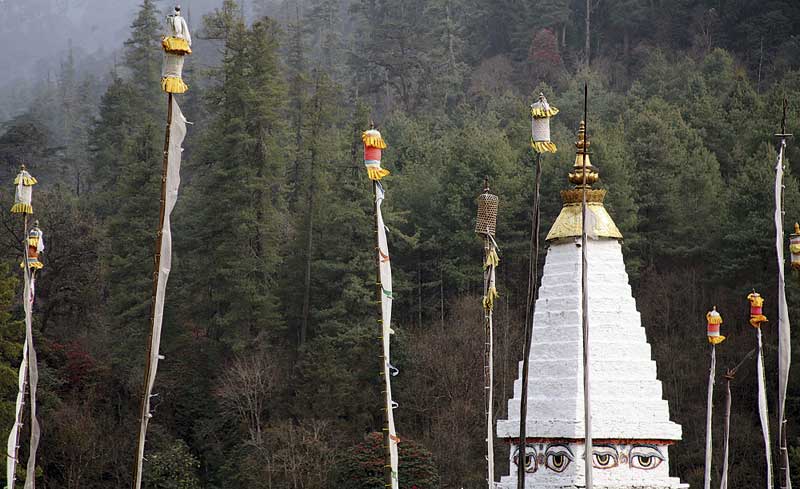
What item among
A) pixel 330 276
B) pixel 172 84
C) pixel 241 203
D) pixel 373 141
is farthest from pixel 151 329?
pixel 241 203

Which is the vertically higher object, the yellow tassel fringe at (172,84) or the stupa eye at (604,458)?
the yellow tassel fringe at (172,84)

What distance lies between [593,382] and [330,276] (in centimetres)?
2737

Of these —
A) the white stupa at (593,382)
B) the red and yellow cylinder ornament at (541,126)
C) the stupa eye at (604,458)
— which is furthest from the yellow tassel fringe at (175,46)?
the stupa eye at (604,458)

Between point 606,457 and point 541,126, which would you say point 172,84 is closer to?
point 541,126

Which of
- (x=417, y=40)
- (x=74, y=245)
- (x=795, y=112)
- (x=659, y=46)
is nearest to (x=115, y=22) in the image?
(x=417, y=40)

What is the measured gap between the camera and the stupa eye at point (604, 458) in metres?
22.1

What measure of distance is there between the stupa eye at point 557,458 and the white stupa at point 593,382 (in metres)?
0.02

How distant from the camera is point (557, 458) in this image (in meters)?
22.5

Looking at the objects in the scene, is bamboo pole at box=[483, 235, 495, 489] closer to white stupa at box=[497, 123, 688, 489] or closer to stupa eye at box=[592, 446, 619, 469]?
white stupa at box=[497, 123, 688, 489]

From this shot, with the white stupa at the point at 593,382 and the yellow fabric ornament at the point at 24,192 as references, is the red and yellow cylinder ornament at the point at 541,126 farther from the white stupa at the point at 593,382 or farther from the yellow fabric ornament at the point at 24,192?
the yellow fabric ornament at the point at 24,192

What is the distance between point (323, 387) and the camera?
4462 cm

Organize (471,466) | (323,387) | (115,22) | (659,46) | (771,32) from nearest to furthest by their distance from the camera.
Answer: (471,466)
(323,387)
(771,32)
(659,46)
(115,22)

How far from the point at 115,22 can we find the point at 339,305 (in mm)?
125589

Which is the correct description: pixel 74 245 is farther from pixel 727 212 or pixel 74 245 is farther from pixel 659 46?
pixel 659 46
